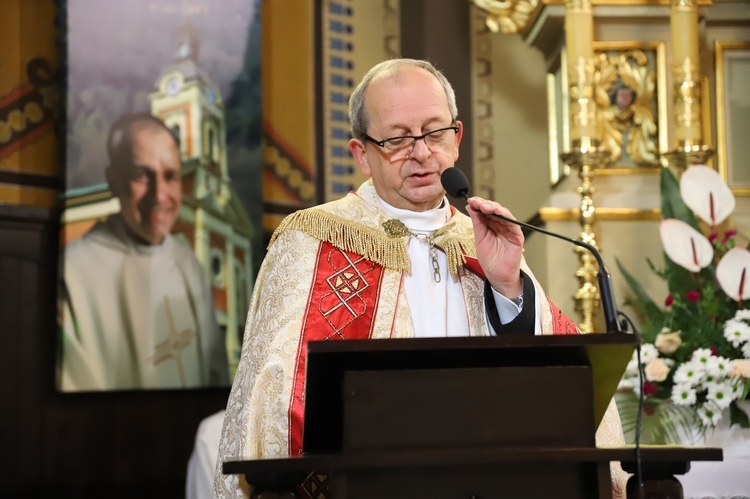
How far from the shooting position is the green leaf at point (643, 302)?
158 inches

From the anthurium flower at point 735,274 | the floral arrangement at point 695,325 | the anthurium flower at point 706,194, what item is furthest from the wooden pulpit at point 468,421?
the anthurium flower at point 706,194

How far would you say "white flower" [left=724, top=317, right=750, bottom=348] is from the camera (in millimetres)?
3533

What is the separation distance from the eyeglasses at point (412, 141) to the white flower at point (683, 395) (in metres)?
1.35

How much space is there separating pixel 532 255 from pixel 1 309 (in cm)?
233

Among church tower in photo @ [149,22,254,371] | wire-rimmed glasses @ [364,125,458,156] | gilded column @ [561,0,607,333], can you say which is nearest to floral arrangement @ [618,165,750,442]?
gilded column @ [561,0,607,333]

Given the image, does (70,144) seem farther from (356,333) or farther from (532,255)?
(356,333)

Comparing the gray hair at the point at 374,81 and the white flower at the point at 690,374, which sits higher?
the gray hair at the point at 374,81

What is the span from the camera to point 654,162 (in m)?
4.57

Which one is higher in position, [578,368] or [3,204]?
[3,204]

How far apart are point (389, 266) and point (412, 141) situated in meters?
0.31

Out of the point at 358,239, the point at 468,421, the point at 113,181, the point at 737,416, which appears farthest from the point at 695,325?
the point at 113,181

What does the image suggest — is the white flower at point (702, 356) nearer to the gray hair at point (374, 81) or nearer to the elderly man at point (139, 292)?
the gray hair at point (374, 81)

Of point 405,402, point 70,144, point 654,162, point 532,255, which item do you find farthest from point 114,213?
point 405,402

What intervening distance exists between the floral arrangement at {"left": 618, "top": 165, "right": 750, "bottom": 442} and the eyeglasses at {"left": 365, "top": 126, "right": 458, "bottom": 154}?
1149 mm
